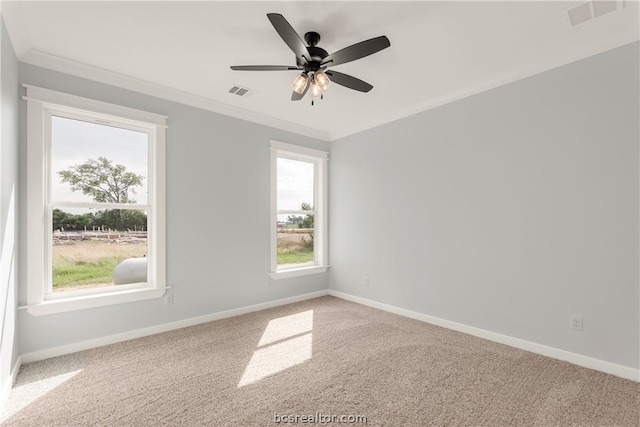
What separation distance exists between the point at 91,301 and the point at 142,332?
59cm

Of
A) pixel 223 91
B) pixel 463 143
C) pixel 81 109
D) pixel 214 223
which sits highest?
pixel 223 91

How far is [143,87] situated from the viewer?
3145 millimetres

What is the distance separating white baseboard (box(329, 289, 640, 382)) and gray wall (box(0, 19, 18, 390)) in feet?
11.9

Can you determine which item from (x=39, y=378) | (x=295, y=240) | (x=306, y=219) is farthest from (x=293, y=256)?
(x=39, y=378)

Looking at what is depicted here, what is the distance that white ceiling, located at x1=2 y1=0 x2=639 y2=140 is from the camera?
2061 millimetres

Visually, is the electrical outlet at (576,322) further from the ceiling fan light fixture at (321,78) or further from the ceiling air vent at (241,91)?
the ceiling air vent at (241,91)

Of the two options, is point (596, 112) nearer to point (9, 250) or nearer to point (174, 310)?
point (174, 310)

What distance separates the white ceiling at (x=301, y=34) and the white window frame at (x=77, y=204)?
0.31 m

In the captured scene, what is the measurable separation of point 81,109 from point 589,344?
4.90m

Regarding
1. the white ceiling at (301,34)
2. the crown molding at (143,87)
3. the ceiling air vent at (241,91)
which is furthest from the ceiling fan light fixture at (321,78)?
the crown molding at (143,87)

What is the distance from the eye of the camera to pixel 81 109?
2807 millimetres

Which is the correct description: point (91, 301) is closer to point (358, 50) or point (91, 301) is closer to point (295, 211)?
point (295, 211)

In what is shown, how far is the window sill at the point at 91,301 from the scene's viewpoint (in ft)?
8.52

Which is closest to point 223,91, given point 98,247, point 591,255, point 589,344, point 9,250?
point 98,247
